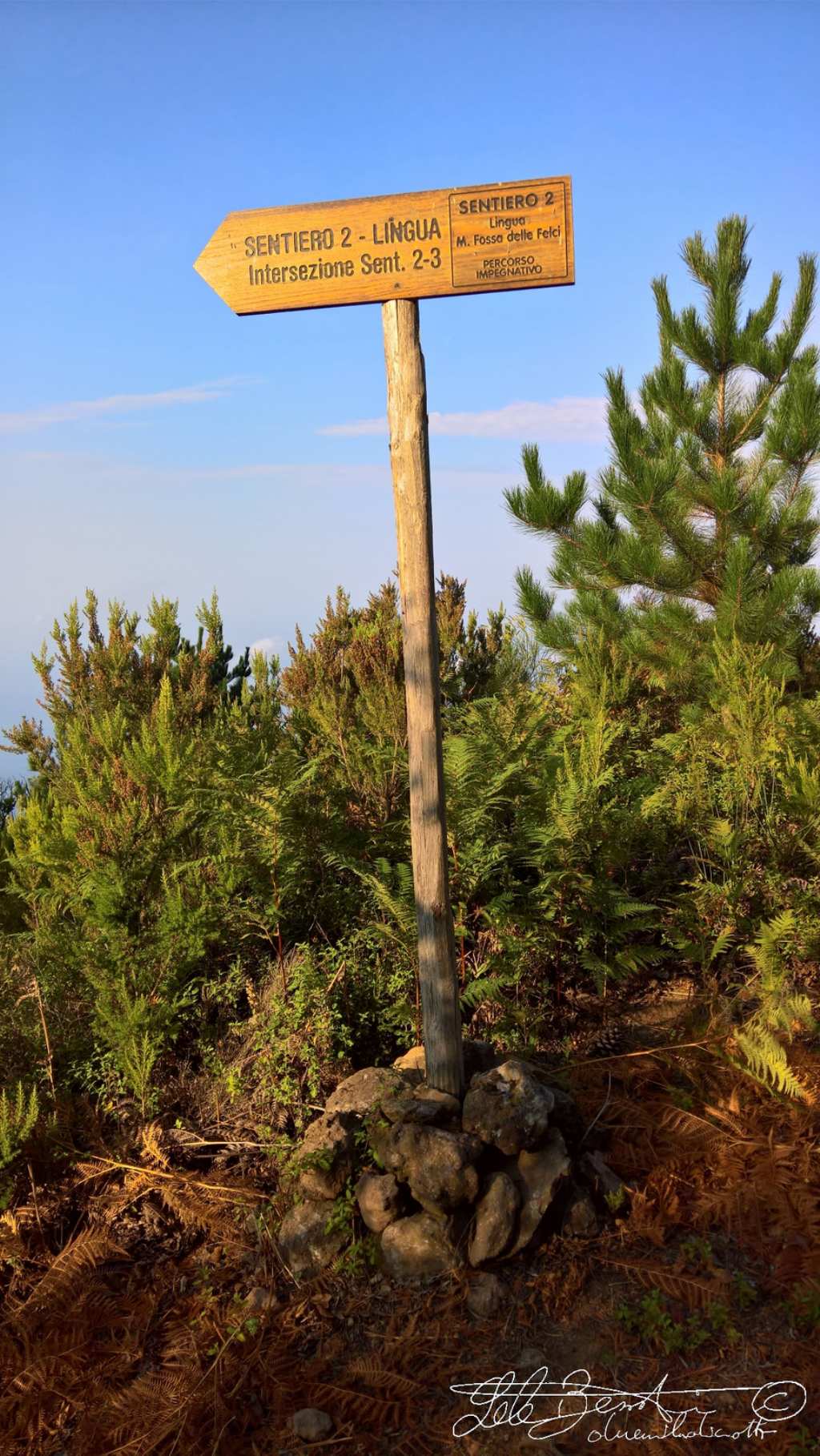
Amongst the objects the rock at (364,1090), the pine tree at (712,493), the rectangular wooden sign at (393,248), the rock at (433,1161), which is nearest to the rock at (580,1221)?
the rock at (433,1161)

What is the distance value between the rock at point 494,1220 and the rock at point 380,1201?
282 millimetres

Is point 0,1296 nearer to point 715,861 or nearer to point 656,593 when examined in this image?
point 715,861

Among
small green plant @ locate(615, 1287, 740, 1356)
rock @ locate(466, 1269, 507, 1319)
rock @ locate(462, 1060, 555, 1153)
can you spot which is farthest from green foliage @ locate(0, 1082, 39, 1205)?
small green plant @ locate(615, 1287, 740, 1356)

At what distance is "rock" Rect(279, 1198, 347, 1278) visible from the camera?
3406 millimetres

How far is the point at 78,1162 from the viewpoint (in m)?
3.99

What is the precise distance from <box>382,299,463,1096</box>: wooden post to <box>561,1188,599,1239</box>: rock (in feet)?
2.21

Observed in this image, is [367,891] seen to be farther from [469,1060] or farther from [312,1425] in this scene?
[312,1425]

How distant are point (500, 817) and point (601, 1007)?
104cm

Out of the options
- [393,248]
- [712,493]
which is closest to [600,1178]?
[393,248]

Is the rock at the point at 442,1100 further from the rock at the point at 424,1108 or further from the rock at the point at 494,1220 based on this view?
the rock at the point at 494,1220

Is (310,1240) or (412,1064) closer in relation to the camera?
(310,1240)

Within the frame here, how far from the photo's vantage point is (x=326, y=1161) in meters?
3.51

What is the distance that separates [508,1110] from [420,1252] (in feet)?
1.80
